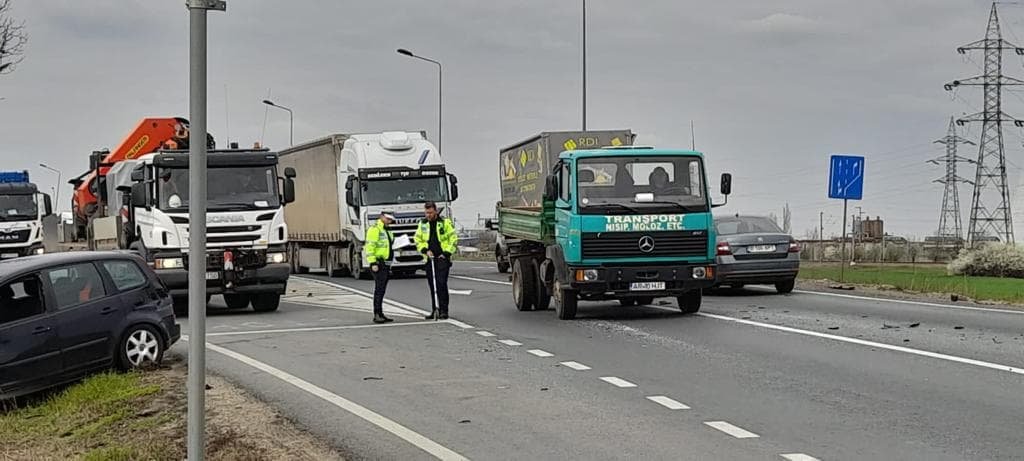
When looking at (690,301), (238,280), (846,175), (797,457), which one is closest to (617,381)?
(797,457)

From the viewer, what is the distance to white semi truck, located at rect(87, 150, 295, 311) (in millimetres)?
19109

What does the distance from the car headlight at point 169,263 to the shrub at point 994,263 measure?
68.9ft

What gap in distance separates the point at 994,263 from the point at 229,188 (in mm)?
21008

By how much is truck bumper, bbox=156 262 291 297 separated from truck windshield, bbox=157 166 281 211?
1054 mm

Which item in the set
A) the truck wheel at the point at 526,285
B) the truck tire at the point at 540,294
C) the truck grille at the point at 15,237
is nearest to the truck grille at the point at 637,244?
the truck tire at the point at 540,294

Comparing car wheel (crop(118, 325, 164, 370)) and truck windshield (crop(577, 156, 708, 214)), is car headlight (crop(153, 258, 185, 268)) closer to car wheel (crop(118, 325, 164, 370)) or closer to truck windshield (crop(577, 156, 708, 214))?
car wheel (crop(118, 325, 164, 370))

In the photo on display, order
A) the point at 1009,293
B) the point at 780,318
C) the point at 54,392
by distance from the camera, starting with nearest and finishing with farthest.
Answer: the point at 54,392 < the point at 780,318 < the point at 1009,293

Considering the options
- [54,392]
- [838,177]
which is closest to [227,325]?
[54,392]

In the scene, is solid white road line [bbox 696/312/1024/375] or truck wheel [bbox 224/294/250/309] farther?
truck wheel [bbox 224/294/250/309]

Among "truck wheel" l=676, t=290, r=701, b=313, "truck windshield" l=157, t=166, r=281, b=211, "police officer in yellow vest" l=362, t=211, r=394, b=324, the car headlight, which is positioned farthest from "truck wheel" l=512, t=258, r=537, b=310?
the car headlight

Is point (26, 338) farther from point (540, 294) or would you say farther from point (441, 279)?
point (540, 294)

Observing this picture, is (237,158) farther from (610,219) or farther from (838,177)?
(838,177)

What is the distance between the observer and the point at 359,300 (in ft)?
74.7

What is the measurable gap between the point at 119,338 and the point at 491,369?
384cm
